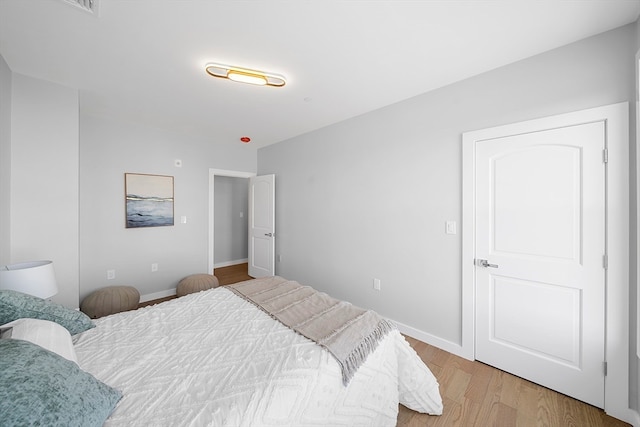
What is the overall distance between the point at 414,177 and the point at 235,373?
2270mm

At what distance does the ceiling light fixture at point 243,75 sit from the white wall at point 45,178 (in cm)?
155

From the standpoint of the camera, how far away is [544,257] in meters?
1.91

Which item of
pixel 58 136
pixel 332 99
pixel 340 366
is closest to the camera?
pixel 340 366

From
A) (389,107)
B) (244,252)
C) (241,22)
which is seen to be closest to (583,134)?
(389,107)

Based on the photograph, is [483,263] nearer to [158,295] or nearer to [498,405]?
[498,405]

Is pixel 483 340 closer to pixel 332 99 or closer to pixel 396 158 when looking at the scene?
pixel 396 158

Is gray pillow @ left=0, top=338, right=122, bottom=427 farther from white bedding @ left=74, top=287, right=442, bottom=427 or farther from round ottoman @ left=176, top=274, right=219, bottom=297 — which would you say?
round ottoman @ left=176, top=274, right=219, bottom=297

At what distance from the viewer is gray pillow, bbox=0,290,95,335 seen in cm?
125

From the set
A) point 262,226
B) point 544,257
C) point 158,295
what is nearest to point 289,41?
point 544,257

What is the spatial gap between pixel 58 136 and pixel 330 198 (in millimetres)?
2866

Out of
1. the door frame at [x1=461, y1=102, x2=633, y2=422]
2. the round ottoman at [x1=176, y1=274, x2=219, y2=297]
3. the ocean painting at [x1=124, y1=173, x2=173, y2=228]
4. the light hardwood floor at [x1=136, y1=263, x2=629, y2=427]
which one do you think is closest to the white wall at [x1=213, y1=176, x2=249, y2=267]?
the ocean painting at [x1=124, y1=173, x2=173, y2=228]

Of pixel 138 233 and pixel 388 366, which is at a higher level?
pixel 138 233

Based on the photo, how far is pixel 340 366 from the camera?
1.29m

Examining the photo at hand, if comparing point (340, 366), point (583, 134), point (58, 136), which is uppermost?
point (58, 136)
